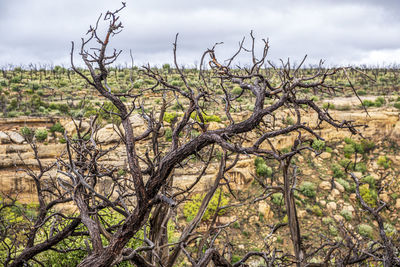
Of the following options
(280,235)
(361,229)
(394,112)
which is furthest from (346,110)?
(280,235)

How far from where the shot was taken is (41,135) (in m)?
21.3

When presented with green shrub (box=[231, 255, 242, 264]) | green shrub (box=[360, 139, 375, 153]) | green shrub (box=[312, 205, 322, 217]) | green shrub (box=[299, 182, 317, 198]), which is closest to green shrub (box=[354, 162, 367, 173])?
green shrub (box=[360, 139, 375, 153])

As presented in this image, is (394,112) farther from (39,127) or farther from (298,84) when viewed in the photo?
(39,127)

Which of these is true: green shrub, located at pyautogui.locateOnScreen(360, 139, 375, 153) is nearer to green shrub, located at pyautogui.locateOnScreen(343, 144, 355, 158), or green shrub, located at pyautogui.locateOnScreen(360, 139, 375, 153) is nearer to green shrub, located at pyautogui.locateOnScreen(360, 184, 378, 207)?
green shrub, located at pyautogui.locateOnScreen(343, 144, 355, 158)

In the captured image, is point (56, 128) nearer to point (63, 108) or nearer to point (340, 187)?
point (63, 108)

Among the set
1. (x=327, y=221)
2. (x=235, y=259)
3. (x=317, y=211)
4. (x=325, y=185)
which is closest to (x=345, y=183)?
(x=325, y=185)

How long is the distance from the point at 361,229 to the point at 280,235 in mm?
4947

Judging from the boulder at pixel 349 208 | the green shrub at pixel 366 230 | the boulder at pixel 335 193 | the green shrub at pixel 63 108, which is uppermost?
the green shrub at pixel 63 108

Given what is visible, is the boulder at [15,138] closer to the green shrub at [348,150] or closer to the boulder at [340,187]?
the boulder at [340,187]

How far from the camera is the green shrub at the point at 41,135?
21.3 metres

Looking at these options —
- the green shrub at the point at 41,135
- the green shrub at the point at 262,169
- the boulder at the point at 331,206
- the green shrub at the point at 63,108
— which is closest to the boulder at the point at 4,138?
the green shrub at the point at 41,135

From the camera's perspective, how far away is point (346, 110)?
89.2 ft

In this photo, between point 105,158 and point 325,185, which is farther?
point 325,185

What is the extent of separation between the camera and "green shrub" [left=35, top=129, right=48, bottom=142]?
2131 centimetres
